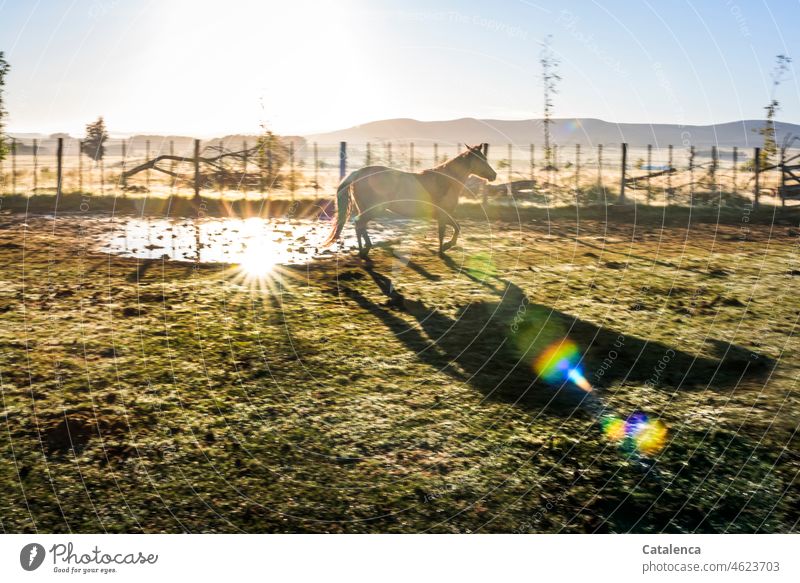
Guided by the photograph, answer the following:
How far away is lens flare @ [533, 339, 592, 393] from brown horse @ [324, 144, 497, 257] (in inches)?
244

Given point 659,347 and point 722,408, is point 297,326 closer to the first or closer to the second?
point 659,347

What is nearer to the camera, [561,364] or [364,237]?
[561,364]

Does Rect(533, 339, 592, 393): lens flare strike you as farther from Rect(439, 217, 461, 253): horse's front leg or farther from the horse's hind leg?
the horse's hind leg

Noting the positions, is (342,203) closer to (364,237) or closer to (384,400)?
(364,237)

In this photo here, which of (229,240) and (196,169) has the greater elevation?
(196,169)

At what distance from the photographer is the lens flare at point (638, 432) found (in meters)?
6.35

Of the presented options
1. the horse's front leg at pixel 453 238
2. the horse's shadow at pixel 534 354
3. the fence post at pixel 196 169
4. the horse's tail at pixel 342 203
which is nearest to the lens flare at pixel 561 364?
the horse's shadow at pixel 534 354

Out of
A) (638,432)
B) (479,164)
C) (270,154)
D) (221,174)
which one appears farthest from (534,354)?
(270,154)

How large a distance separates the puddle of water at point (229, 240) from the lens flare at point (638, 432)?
8862 millimetres

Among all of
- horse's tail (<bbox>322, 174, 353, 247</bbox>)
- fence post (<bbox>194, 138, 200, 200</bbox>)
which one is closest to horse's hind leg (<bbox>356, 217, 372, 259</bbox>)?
horse's tail (<bbox>322, 174, 353, 247</bbox>)
